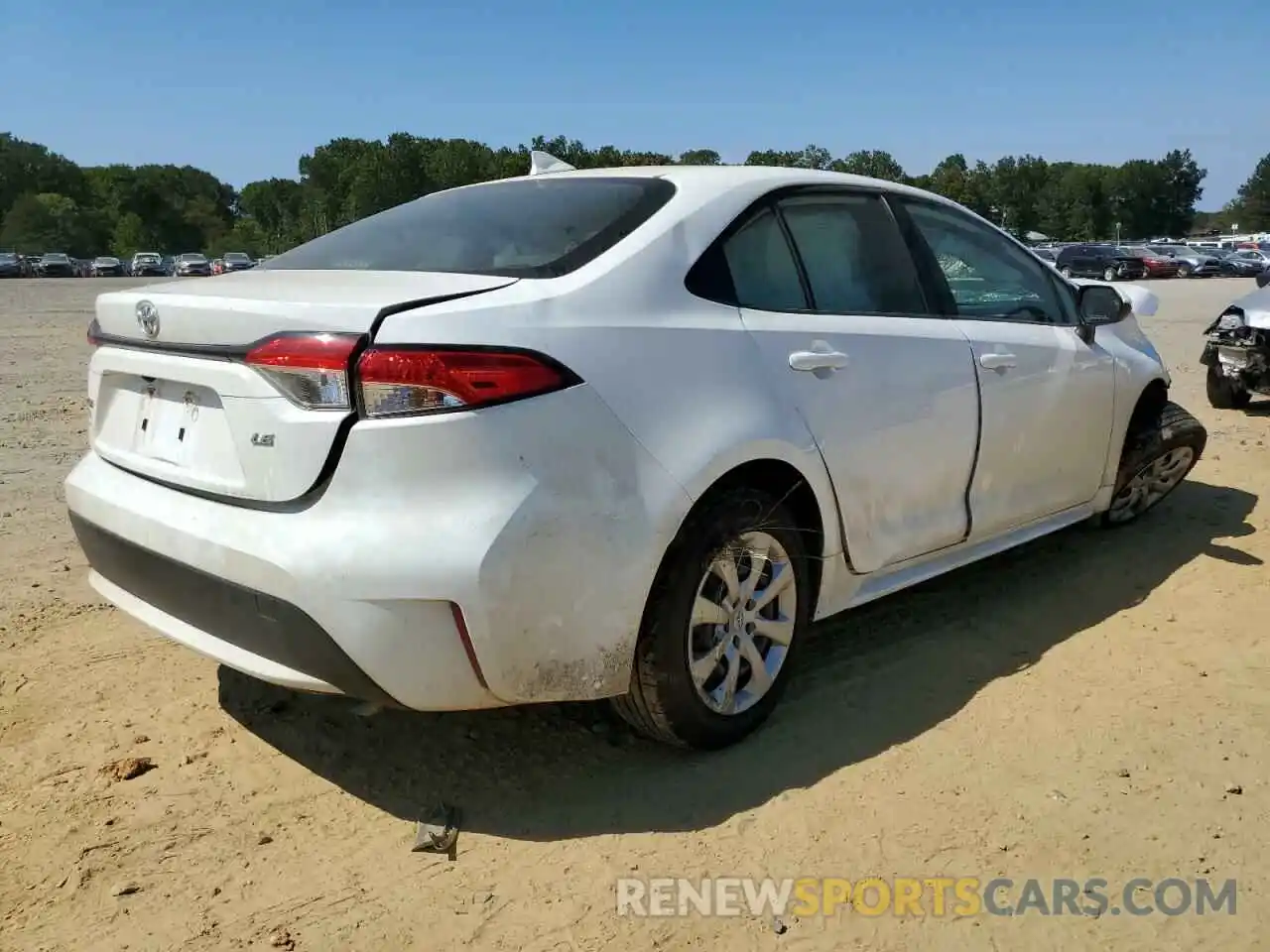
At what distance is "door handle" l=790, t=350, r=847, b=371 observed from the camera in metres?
3.03

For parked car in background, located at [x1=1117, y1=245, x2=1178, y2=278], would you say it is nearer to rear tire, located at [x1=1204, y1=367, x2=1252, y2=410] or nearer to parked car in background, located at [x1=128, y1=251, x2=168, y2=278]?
rear tire, located at [x1=1204, y1=367, x2=1252, y2=410]

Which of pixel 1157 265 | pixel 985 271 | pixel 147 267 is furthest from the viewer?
pixel 147 267

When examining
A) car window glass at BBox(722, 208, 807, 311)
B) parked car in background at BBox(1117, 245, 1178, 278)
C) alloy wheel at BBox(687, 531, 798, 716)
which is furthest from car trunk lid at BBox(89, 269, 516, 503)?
parked car in background at BBox(1117, 245, 1178, 278)

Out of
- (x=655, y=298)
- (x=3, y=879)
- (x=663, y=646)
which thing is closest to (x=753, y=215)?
(x=655, y=298)

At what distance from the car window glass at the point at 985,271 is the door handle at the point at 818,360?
893 mm

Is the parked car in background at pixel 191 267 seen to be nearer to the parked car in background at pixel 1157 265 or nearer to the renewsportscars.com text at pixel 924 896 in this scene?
the parked car in background at pixel 1157 265

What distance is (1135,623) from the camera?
3.96 meters

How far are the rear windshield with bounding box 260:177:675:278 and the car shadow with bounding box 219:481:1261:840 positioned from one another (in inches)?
53.6

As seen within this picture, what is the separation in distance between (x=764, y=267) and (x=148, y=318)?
1.71 m

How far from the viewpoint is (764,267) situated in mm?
3117

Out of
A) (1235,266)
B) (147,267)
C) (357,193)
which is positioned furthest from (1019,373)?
(357,193)

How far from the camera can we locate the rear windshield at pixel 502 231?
2.75 m

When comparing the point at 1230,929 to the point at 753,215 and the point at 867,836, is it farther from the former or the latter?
the point at 753,215

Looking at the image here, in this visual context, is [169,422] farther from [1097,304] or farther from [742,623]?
[1097,304]
